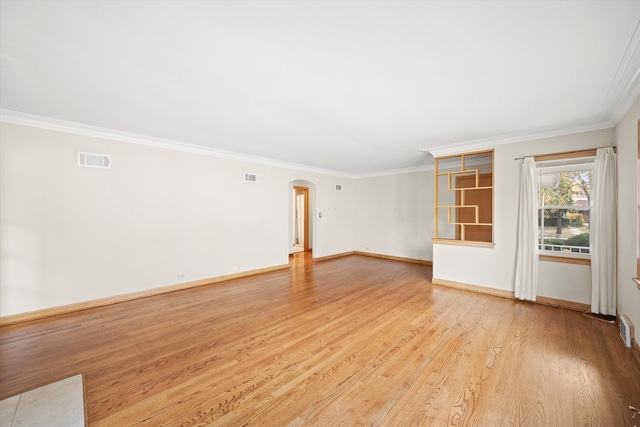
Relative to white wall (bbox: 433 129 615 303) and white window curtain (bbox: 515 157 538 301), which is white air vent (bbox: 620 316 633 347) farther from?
white window curtain (bbox: 515 157 538 301)

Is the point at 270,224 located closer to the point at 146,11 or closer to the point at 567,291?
the point at 146,11

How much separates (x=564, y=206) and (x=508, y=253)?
1024mm

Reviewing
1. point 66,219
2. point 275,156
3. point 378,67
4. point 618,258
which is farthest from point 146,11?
point 618,258

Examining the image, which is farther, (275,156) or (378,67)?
(275,156)

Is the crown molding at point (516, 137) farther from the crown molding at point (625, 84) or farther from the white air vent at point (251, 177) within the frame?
the white air vent at point (251, 177)

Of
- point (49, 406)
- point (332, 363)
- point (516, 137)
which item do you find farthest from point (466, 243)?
point (49, 406)

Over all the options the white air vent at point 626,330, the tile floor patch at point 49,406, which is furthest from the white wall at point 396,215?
the tile floor patch at point 49,406

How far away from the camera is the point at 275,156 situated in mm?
5672

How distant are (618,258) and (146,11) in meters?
5.32

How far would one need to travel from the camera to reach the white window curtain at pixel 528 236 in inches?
155

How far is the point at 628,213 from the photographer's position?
2844 millimetres

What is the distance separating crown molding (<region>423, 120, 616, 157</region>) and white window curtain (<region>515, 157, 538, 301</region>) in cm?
38

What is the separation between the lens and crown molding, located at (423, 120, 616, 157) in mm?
3566

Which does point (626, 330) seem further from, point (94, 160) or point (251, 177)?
point (94, 160)
